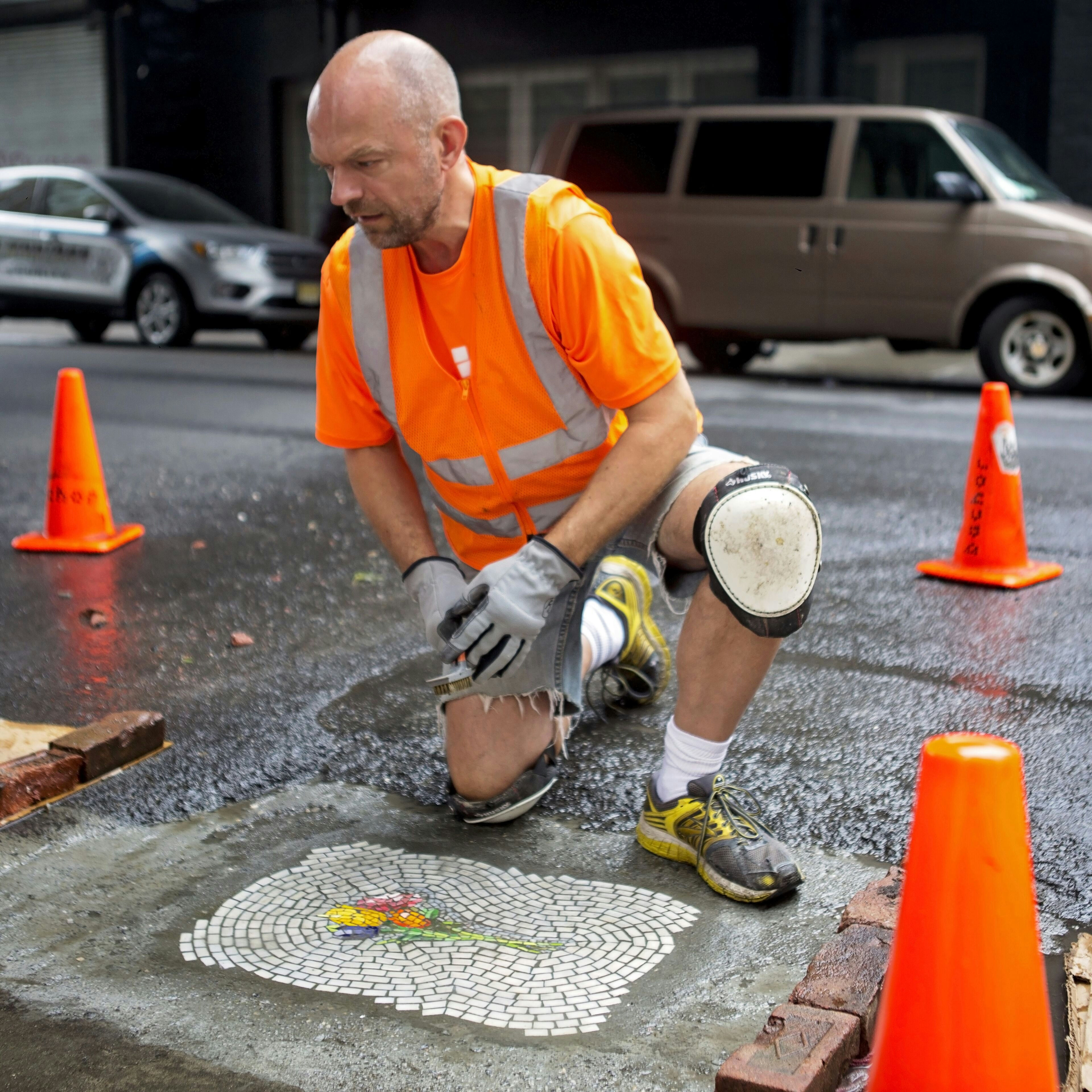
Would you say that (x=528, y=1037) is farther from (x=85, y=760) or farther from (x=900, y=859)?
(x=85, y=760)

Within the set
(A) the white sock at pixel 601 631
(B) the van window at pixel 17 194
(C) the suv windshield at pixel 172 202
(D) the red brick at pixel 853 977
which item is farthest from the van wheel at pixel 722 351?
(D) the red brick at pixel 853 977

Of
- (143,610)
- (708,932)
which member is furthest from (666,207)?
(708,932)

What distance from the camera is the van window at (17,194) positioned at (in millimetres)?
13984

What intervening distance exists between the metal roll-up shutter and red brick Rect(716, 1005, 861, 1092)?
20.6 m

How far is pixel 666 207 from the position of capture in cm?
1098

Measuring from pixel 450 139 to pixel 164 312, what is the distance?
1145cm

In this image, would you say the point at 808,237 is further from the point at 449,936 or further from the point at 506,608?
the point at 449,936

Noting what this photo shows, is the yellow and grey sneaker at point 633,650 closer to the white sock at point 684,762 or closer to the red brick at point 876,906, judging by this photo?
the white sock at point 684,762

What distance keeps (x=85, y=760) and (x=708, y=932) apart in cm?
141

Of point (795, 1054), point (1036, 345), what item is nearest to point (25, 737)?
point (795, 1054)

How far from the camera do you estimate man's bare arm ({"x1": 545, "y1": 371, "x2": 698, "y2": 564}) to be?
2.62 m

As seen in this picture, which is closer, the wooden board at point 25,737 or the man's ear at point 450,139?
the man's ear at point 450,139

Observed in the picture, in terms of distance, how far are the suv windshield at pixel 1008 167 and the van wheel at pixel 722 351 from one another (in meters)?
2.28

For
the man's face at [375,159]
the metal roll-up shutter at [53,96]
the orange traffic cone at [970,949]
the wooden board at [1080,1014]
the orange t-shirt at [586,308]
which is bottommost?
the wooden board at [1080,1014]
